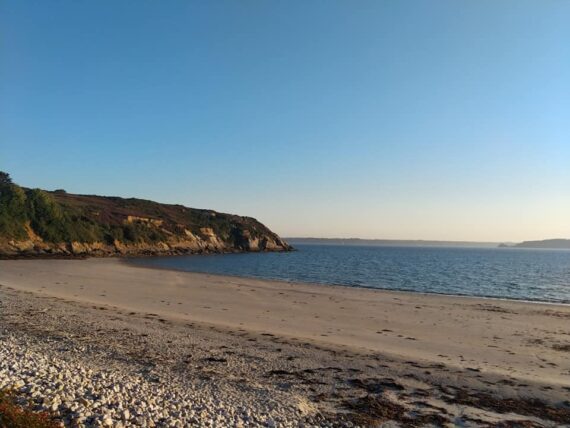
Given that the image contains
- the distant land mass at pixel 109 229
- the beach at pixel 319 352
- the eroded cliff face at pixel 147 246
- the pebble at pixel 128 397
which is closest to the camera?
the pebble at pixel 128 397

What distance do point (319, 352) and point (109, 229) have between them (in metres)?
75.9

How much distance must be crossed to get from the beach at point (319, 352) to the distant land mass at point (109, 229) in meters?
40.3

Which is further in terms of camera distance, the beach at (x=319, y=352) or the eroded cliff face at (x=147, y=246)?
the eroded cliff face at (x=147, y=246)

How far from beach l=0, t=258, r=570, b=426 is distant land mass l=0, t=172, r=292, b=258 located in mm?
40257

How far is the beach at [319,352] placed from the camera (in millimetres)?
9227

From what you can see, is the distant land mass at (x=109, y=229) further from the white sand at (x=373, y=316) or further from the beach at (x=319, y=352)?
the beach at (x=319, y=352)

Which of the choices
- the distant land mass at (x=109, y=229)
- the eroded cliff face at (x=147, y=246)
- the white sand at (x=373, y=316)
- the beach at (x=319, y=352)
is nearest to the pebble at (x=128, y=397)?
the beach at (x=319, y=352)

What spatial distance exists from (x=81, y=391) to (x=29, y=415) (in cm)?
156

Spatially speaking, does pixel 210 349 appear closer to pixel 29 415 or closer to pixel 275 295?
pixel 29 415

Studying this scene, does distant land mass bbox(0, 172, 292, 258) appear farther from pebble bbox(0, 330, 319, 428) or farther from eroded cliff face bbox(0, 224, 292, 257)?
pebble bbox(0, 330, 319, 428)

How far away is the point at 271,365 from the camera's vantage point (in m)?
12.1

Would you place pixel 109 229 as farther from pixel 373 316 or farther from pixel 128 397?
pixel 128 397

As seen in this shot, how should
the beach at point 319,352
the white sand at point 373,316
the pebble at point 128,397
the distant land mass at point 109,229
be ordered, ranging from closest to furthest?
the pebble at point 128,397
the beach at point 319,352
the white sand at point 373,316
the distant land mass at point 109,229

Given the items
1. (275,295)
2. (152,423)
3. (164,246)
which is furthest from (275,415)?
(164,246)
